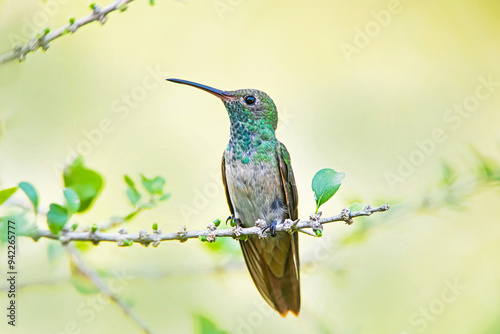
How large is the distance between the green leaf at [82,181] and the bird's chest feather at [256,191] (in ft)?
4.94

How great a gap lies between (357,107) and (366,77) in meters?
0.50

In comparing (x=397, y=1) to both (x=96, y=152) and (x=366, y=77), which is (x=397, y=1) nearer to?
(x=366, y=77)

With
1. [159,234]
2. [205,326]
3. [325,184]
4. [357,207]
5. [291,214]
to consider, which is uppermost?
[291,214]

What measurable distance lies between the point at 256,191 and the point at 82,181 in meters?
1.55

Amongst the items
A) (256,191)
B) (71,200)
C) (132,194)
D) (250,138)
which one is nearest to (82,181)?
(71,200)

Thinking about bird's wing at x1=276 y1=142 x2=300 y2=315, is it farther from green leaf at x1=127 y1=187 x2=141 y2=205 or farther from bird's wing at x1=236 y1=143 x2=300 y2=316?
green leaf at x1=127 y1=187 x2=141 y2=205

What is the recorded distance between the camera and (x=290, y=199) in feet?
11.5

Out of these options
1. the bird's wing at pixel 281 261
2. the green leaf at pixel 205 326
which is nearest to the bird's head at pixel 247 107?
the bird's wing at pixel 281 261

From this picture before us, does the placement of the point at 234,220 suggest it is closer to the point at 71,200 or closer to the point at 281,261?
the point at 281,261

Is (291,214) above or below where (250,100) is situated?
below

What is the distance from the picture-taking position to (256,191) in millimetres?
3461

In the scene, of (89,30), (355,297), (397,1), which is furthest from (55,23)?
(397,1)

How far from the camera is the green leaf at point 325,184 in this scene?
209 centimetres

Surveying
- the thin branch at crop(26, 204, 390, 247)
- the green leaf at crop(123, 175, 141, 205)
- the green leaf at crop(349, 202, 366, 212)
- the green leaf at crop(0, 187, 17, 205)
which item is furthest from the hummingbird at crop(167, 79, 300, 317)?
the green leaf at crop(0, 187, 17, 205)
